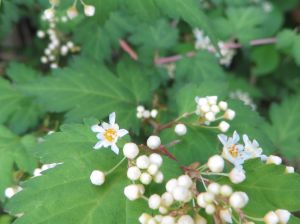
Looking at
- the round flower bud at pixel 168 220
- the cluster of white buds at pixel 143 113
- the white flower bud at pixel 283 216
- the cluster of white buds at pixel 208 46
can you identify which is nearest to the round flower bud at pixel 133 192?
the round flower bud at pixel 168 220

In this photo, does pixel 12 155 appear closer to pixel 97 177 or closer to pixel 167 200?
pixel 97 177

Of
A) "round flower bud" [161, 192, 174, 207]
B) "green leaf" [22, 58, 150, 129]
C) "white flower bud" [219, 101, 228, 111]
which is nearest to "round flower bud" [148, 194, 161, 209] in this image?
"round flower bud" [161, 192, 174, 207]

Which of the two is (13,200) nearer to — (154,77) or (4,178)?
(4,178)

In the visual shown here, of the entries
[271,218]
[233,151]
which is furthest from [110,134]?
[271,218]

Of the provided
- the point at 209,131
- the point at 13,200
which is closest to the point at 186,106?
the point at 209,131

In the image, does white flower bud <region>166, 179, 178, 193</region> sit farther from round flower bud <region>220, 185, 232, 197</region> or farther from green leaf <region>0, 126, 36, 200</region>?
green leaf <region>0, 126, 36, 200</region>

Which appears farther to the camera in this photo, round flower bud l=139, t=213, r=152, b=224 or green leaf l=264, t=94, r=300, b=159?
green leaf l=264, t=94, r=300, b=159
